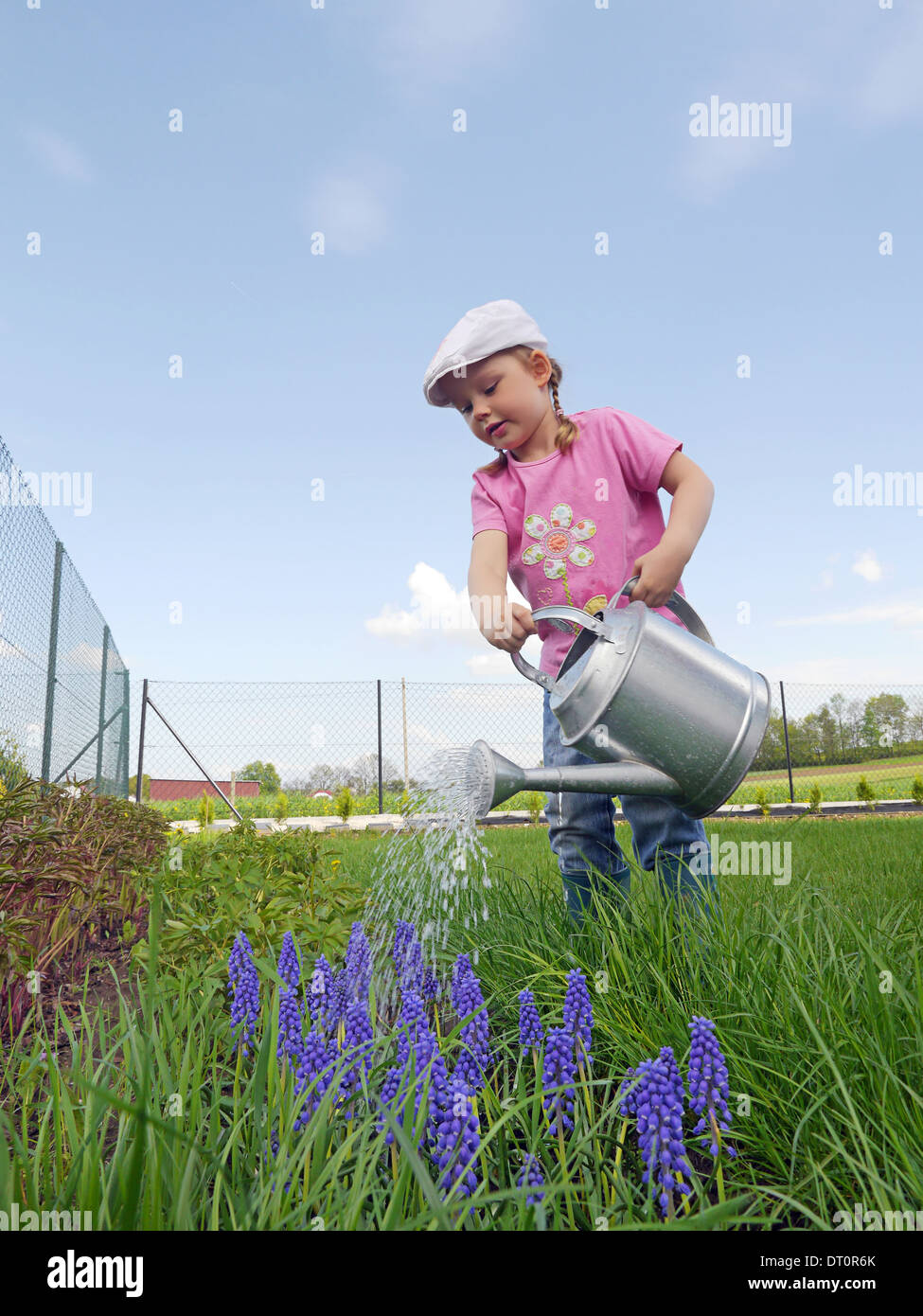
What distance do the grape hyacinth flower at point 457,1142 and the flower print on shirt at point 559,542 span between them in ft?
4.98

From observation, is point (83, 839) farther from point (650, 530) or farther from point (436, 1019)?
point (650, 530)

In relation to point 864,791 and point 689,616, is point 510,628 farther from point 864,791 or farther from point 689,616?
point 864,791

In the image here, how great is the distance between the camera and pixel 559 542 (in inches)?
93.0

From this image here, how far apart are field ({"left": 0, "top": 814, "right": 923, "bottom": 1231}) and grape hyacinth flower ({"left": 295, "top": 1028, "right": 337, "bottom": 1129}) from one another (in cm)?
3

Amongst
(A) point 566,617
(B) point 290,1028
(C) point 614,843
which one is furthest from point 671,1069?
(C) point 614,843

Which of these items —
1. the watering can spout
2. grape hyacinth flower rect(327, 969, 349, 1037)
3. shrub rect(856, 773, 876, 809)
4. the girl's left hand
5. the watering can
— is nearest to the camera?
grape hyacinth flower rect(327, 969, 349, 1037)

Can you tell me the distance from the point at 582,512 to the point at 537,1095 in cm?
172

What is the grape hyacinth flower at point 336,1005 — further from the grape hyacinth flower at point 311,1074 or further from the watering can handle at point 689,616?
the watering can handle at point 689,616

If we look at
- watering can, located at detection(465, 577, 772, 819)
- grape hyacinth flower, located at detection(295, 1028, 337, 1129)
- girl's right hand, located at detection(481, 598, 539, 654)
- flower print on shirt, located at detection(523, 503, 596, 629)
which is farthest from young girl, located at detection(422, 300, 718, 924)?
grape hyacinth flower, located at detection(295, 1028, 337, 1129)

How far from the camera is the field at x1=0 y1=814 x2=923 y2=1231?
37.4 inches

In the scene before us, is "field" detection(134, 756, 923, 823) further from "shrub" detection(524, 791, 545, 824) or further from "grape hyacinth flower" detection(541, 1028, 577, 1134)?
"grape hyacinth flower" detection(541, 1028, 577, 1134)

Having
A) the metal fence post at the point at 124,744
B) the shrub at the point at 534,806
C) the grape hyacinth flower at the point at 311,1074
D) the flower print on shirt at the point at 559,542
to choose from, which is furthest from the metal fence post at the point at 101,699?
the grape hyacinth flower at the point at 311,1074
